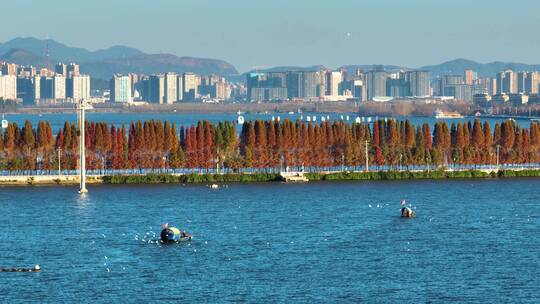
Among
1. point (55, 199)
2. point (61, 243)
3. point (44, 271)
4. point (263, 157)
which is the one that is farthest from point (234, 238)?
point (263, 157)

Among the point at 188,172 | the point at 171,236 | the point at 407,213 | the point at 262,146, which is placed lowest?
the point at 171,236

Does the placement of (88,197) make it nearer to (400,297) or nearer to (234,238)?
(234,238)

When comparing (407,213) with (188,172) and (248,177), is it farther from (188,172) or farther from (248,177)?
(188,172)

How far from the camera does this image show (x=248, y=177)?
109 meters

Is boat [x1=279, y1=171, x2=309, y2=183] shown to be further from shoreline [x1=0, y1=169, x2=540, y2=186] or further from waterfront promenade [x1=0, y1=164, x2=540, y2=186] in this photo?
waterfront promenade [x1=0, y1=164, x2=540, y2=186]

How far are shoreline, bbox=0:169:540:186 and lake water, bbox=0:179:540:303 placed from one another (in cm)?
648

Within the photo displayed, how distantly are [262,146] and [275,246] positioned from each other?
5209 cm

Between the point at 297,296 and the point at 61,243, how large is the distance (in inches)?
801

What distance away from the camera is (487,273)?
55219mm

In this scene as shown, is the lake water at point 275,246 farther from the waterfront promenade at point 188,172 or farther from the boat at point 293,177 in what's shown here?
the boat at point 293,177

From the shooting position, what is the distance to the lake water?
2024 inches

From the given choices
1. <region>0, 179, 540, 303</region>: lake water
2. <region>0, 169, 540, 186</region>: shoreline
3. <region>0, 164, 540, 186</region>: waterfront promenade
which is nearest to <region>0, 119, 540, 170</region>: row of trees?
<region>0, 164, 540, 186</region>: waterfront promenade

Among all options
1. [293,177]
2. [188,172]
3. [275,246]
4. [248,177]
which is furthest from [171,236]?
[188,172]

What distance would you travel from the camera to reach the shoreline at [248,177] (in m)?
105
